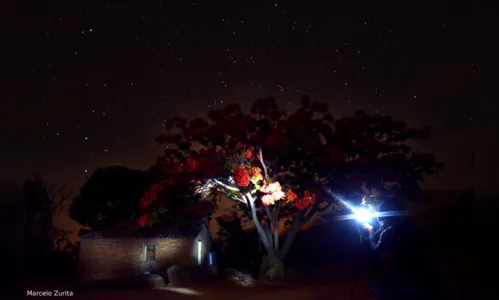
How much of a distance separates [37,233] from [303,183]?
27796 millimetres

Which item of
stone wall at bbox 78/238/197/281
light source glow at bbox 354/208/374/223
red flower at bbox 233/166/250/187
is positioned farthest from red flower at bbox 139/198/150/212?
light source glow at bbox 354/208/374/223

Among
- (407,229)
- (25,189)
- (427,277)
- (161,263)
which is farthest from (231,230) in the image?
(25,189)

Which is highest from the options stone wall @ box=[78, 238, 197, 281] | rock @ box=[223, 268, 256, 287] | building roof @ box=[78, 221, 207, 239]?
building roof @ box=[78, 221, 207, 239]

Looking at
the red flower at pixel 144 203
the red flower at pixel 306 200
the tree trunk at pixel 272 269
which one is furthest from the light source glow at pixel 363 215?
the red flower at pixel 144 203

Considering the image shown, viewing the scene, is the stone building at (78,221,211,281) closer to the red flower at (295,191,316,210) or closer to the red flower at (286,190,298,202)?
the red flower at (286,190,298,202)

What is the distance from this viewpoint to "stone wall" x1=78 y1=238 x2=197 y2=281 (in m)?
24.9

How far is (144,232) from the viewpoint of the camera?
83.3ft

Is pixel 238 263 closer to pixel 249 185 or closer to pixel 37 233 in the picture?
pixel 249 185

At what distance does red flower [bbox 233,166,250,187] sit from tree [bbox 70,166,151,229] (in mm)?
17535

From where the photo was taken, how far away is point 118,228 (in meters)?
25.8

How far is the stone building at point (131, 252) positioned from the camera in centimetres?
2489

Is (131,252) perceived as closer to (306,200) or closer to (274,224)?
(274,224)

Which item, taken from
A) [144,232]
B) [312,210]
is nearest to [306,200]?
[312,210]

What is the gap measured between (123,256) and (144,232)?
5.26 ft
